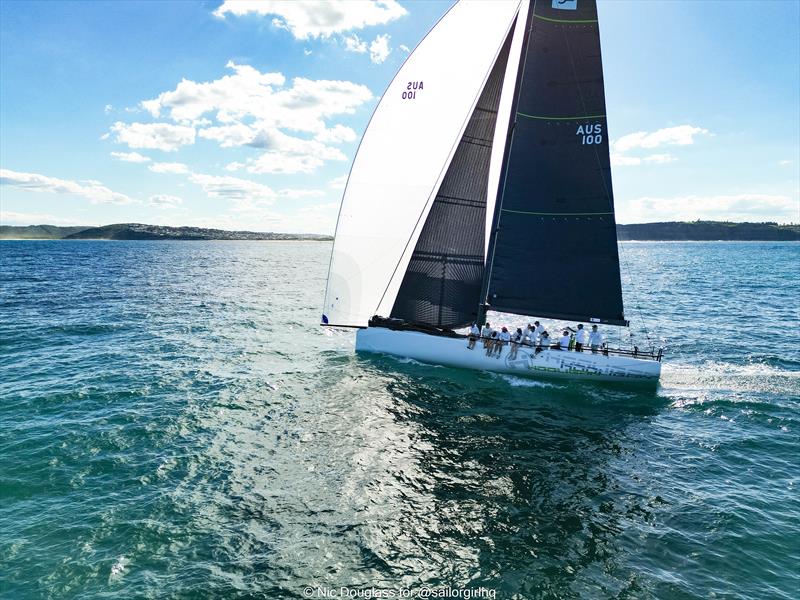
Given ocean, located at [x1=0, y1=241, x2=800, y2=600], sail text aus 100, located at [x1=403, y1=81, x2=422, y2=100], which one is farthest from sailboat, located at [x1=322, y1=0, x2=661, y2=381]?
ocean, located at [x1=0, y1=241, x2=800, y2=600]

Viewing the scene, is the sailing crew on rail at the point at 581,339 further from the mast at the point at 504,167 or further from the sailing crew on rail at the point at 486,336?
the mast at the point at 504,167

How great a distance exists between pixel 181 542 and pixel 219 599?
2.22 meters

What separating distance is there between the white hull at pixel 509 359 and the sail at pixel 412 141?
282cm

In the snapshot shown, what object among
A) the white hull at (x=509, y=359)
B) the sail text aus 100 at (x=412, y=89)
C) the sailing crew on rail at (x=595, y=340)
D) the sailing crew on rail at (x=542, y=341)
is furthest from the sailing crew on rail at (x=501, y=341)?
the sail text aus 100 at (x=412, y=89)

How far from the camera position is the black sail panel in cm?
2319

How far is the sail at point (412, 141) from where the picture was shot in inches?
880

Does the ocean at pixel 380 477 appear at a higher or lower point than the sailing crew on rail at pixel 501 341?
lower

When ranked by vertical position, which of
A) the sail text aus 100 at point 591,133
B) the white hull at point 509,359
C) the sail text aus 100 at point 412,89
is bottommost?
the white hull at point 509,359

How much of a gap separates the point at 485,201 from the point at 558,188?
3.64m

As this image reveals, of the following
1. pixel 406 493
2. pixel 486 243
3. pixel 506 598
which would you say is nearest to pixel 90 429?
pixel 406 493

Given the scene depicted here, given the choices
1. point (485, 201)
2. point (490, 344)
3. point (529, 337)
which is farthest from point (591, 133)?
point (490, 344)

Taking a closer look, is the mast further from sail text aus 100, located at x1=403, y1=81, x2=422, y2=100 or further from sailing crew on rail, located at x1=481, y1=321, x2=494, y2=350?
sail text aus 100, located at x1=403, y1=81, x2=422, y2=100

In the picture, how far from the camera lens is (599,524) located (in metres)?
11.9

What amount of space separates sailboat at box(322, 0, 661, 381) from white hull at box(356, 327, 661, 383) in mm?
57
